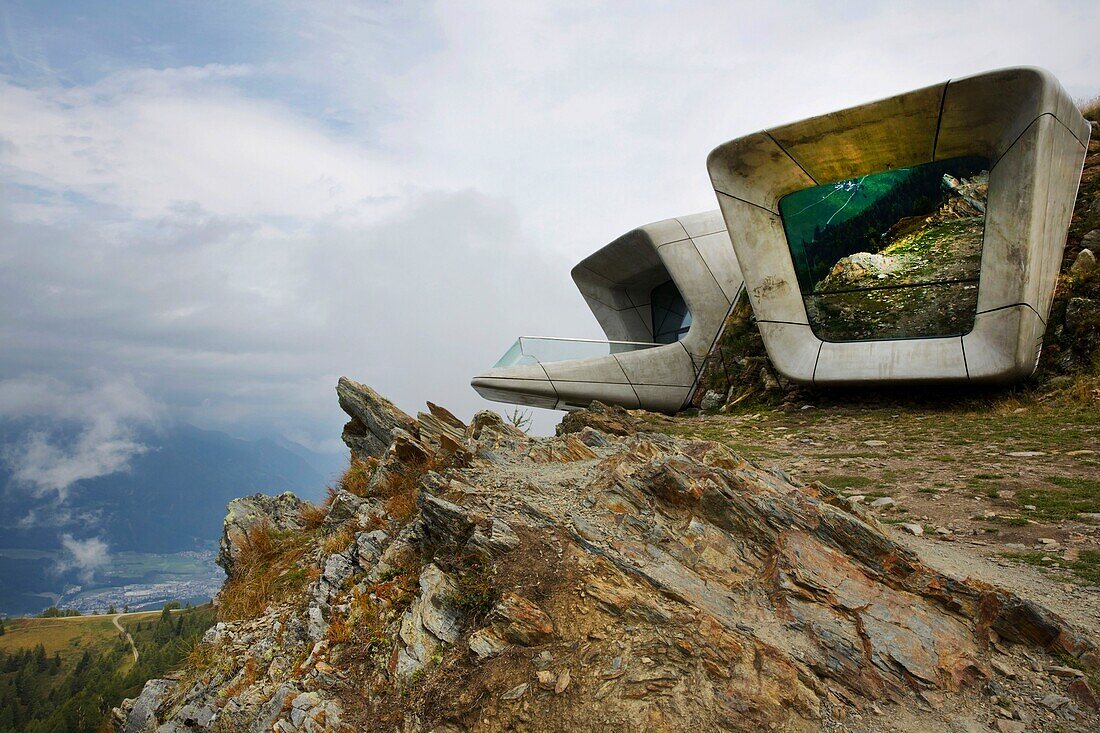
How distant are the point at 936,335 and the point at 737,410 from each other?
527 centimetres

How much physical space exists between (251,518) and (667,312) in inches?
754

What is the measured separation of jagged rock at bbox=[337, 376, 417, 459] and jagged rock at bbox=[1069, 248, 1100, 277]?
16.6 m

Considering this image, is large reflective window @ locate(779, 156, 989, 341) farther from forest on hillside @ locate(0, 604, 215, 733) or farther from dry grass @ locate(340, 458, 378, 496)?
forest on hillside @ locate(0, 604, 215, 733)

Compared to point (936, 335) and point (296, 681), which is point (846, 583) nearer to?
point (296, 681)

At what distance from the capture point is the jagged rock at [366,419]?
1110 cm

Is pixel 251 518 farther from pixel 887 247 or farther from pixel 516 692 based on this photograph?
pixel 887 247

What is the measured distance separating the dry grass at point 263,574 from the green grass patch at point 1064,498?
884 centimetres

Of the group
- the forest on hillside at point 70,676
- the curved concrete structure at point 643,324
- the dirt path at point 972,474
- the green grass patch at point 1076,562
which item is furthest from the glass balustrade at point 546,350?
the forest on hillside at point 70,676

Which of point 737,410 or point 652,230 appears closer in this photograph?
point 737,410

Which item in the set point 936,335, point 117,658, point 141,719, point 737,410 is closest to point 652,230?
point 737,410

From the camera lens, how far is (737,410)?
18828mm

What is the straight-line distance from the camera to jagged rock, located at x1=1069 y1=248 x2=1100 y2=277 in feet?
53.9

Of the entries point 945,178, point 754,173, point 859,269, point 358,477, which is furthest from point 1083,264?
point 358,477

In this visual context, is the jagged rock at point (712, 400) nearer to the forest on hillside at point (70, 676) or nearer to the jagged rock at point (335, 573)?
the jagged rock at point (335, 573)
